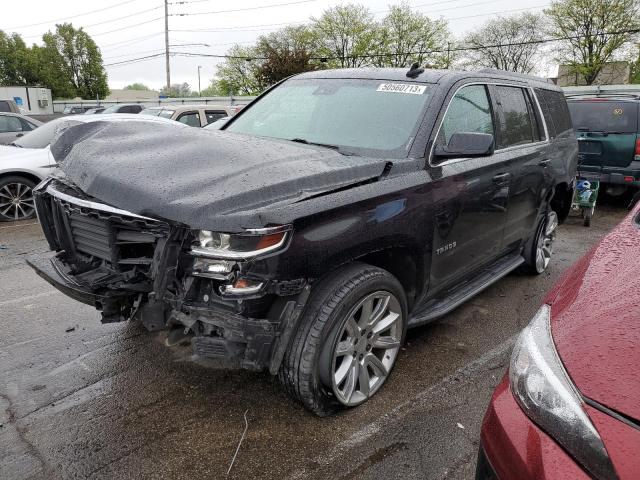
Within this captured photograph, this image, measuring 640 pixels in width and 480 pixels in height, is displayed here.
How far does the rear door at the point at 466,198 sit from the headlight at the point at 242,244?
121cm

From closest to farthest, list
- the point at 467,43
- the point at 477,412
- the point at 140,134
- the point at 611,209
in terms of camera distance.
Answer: the point at 477,412 → the point at 140,134 → the point at 611,209 → the point at 467,43

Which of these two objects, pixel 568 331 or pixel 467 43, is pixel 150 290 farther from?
pixel 467 43

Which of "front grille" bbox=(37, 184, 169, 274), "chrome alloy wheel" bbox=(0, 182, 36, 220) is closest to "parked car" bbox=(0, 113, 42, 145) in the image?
"chrome alloy wheel" bbox=(0, 182, 36, 220)

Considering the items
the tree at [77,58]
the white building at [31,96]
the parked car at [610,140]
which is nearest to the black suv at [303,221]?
the parked car at [610,140]

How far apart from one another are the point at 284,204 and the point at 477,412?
1687 millimetres

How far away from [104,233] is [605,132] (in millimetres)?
8640

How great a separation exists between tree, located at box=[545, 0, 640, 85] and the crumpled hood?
143ft

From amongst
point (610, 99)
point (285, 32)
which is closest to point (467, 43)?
point (285, 32)

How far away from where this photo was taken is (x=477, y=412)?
287 centimetres

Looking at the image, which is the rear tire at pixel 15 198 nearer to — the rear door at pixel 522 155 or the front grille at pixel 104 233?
the front grille at pixel 104 233

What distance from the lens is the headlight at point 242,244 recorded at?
2.21 meters

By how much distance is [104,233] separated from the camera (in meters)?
2.59

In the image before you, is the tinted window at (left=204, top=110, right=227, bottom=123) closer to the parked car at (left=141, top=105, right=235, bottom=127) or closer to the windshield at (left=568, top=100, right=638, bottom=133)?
the parked car at (left=141, top=105, right=235, bottom=127)

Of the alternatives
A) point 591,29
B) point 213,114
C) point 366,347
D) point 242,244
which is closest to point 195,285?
point 242,244
